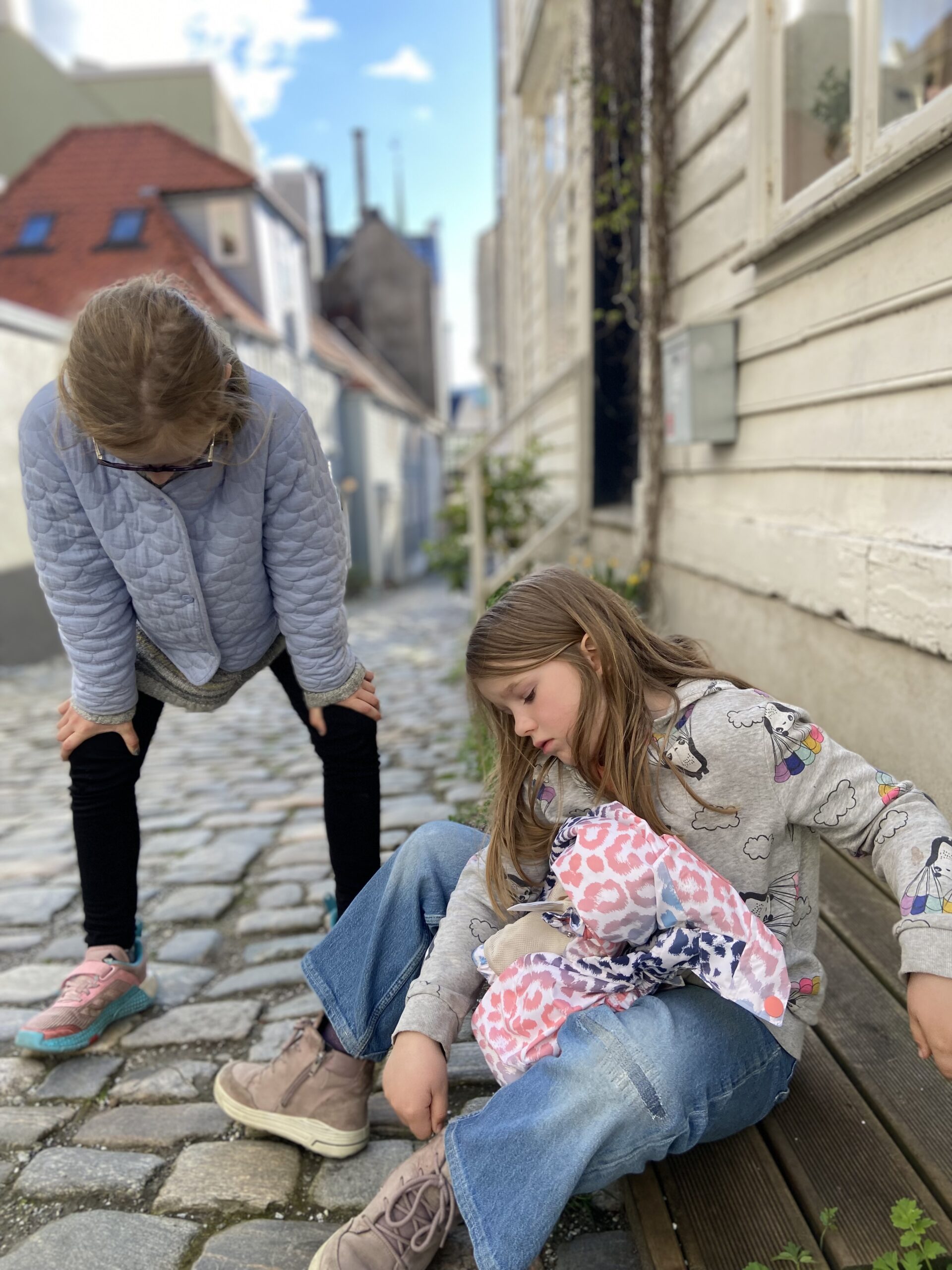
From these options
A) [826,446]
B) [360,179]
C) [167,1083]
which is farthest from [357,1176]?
[360,179]

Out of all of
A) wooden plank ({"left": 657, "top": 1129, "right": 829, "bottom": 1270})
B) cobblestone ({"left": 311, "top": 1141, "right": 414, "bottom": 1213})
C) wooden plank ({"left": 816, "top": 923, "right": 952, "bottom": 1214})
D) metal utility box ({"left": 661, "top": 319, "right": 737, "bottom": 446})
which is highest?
metal utility box ({"left": 661, "top": 319, "right": 737, "bottom": 446})

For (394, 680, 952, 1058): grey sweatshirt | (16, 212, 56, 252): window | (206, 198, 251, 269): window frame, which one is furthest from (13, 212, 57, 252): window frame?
(394, 680, 952, 1058): grey sweatshirt

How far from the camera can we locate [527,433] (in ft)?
31.3

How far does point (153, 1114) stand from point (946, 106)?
2642 mm

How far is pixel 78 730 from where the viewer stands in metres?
1.99

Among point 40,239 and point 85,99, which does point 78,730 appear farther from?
point 85,99

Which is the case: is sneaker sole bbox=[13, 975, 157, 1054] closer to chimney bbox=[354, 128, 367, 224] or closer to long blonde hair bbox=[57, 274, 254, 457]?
long blonde hair bbox=[57, 274, 254, 457]

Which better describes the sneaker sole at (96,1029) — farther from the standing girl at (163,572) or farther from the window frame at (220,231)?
the window frame at (220,231)

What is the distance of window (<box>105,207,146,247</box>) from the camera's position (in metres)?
14.5

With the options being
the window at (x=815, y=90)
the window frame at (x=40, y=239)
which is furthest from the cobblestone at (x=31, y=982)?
the window frame at (x=40, y=239)

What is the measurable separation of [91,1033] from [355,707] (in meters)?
0.93

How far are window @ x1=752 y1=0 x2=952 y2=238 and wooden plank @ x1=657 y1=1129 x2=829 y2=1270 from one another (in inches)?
77.2

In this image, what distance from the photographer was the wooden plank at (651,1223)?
1.31 m

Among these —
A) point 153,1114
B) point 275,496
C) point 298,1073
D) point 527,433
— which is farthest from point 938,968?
point 527,433
